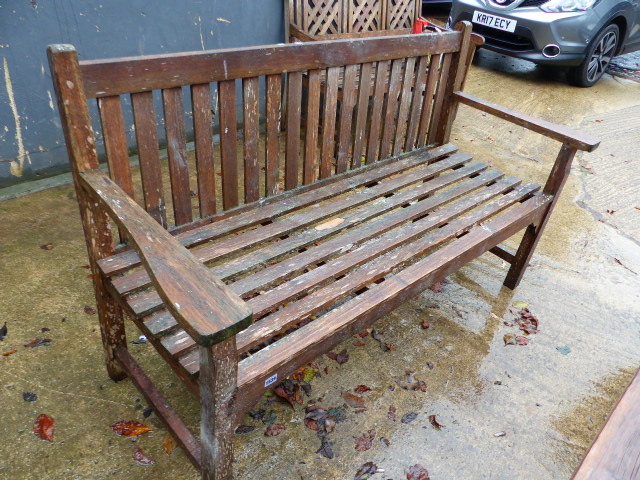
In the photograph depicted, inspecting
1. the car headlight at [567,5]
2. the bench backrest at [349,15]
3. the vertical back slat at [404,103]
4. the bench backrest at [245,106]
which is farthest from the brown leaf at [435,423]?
the car headlight at [567,5]

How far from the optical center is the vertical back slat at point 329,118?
2.25 metres

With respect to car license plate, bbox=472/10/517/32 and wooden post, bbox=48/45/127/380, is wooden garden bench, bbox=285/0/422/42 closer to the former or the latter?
car license plate, bbox=472/10/517/32

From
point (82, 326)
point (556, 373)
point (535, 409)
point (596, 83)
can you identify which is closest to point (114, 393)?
point (82, 326)

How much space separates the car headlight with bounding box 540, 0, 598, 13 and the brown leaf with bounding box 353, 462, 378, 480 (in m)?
5.76

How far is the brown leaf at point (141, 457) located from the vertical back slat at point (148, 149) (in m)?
0.86

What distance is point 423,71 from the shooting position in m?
2.68

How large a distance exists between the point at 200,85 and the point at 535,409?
6.46 feet

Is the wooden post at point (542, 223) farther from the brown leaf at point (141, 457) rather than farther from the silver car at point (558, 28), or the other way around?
the silver car at point (558, 28)

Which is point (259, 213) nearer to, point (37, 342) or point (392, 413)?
point (392, 413)

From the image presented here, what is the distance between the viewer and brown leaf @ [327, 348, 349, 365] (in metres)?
2.38

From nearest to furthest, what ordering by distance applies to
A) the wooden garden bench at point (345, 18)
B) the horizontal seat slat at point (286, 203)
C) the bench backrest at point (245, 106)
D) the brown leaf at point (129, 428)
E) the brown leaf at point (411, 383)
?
the bench backrest at point (245, 106) → the horizontal seat slat at point (286, 203) → the brown leaf at point (129, 428) → the brown leaf at point (411, 383) → the wooden garden bench at point (345, 18)

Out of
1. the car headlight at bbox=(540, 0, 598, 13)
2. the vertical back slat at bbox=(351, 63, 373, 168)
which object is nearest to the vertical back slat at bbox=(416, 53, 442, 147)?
the vertical back slat at bbox=(351, 63, 373, 168)

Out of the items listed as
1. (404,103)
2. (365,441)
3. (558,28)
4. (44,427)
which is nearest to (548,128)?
(404,103)

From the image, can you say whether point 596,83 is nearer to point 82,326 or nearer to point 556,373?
point 556,373
